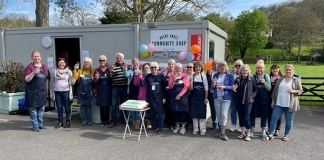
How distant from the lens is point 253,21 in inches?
1992

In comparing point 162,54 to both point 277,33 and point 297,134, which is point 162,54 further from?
point 277,33

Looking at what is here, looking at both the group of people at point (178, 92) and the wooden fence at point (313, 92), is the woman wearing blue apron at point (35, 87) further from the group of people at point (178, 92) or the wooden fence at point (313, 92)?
the wooden fence at point (313, 92)

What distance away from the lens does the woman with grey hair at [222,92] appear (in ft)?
17.3

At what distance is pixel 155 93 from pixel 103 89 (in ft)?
4.35

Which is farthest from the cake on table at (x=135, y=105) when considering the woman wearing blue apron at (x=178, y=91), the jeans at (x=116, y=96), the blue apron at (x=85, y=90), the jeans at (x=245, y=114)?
the jeans at (x=245, y=114)

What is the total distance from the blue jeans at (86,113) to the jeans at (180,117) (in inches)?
82.2

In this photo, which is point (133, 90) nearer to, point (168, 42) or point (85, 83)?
point (85, 83)

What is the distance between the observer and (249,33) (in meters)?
49.6

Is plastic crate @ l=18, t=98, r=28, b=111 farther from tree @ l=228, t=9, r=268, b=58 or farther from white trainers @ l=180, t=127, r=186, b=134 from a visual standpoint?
tree @ l=228, t=9, r=268, b=58

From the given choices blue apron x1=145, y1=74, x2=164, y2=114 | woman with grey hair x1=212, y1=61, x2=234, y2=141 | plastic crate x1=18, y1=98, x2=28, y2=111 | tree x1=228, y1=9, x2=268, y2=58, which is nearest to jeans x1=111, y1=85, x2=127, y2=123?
blue apron x1=145, y1=74, x2=164, y2=114

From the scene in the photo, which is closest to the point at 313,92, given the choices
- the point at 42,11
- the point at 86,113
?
the point at 86,113

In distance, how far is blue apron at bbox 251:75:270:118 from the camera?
5297 millimetres

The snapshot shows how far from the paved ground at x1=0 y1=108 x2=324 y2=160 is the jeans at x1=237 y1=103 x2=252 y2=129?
0.34 m

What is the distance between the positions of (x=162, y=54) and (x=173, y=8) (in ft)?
38.2
